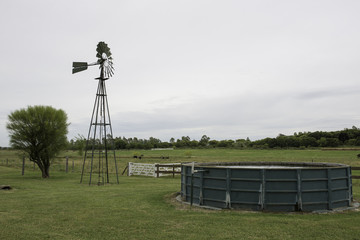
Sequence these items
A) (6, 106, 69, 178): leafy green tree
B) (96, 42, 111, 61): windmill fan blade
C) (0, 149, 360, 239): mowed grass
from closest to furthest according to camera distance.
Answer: (0, 149, 360, 239): mowed grass
(96, 42, 111, 61): windmill fan blade
(6, 106, 69, 178): leafy green tree

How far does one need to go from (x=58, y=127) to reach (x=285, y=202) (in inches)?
948

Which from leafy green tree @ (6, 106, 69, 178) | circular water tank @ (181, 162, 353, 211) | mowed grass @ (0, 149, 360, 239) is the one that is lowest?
mowed grass @ (0, 149, 360, 239)

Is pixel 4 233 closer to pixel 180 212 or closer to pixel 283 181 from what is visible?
pixel 180 212

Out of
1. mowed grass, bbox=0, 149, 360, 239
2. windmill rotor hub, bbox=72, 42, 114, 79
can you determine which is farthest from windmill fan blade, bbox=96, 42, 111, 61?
mowed grass, bbox=0, 149, 360, 239

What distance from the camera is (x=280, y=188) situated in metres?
10.9

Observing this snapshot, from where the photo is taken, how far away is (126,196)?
49.1 feet

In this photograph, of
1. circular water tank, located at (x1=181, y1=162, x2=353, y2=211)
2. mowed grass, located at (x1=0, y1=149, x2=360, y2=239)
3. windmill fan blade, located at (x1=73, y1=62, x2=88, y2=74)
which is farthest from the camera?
windmill fan blade, located at (x1=73, y1=62, x2=88, y2=74)

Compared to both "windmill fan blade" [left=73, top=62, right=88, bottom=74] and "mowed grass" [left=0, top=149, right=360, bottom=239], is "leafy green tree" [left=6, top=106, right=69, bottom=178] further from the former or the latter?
"mowed grass" [left=0, top=149, right=360, bottom=239]

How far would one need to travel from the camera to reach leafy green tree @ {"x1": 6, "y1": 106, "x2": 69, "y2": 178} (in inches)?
1096

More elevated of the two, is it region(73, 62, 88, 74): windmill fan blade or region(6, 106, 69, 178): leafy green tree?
region(73, 62, 88, 74): windmill fan blade

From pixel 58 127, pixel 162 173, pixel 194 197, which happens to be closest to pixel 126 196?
pixel 194 197

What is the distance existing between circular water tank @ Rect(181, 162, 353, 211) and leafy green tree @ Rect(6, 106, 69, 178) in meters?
21.3

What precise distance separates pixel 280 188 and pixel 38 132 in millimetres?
24242

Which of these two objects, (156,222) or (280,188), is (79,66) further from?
(280,188)
